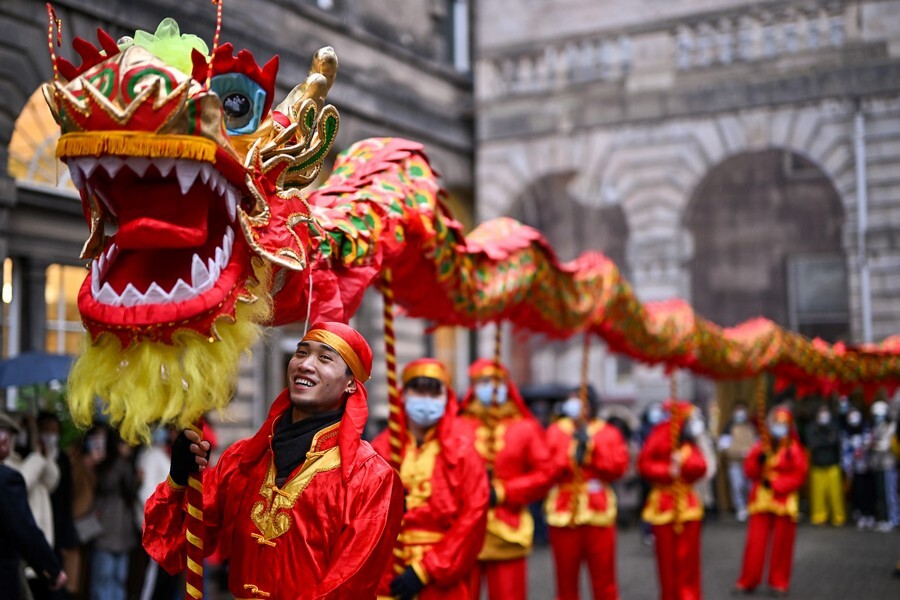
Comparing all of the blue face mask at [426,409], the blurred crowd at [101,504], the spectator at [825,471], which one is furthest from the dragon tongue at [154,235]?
the spectator at [825,471]

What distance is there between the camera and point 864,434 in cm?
1662

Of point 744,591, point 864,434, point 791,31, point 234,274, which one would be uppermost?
point 791,31

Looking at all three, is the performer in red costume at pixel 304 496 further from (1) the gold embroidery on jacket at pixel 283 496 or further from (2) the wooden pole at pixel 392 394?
(2) the wooden pole at pixel 392 394

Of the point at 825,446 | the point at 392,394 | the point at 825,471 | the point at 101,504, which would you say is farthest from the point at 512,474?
the point at 825,471

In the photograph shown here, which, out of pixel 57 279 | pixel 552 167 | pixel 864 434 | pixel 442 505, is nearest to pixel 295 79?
pixel 57 279

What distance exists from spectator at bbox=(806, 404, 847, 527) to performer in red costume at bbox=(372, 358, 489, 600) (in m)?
11.6

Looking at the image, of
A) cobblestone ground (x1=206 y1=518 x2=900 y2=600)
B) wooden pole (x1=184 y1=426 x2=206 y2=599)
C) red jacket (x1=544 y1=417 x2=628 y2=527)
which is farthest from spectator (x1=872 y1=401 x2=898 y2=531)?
wooden pole (x1=184 y1=426 x2=206 y2=599)

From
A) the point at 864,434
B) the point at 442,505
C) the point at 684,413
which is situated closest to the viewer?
the point at 442,505

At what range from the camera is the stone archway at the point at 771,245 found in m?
21.5

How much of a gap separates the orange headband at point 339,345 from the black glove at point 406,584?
1.75 m

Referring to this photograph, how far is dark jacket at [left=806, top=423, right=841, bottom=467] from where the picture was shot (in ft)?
53.8

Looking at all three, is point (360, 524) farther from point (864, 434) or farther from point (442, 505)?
point (864, 434)

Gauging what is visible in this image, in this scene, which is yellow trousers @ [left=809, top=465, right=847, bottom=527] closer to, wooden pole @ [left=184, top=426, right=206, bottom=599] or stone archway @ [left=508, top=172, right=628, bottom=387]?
stone archway @ [left=508, top=172, right=628, bottom=387]

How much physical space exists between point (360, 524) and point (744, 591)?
28.6ft
